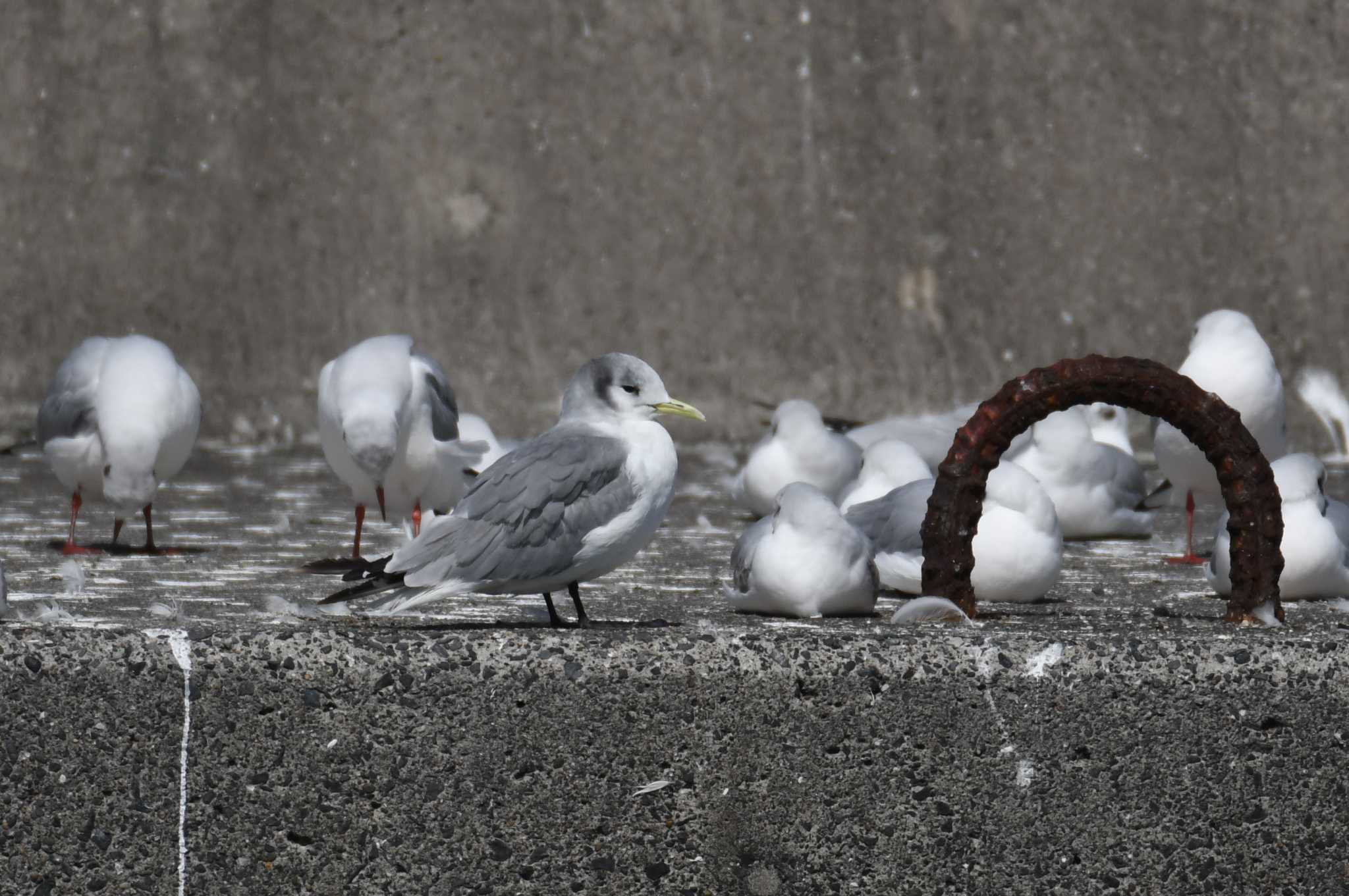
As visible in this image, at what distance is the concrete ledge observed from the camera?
2.88 metres

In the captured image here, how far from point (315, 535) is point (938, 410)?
4.98m

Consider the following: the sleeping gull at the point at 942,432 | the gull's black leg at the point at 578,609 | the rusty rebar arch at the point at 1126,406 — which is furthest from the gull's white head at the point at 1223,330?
the gull's black leg at the point at 578,609

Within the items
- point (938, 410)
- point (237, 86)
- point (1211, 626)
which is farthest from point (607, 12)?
point (1211, 626)

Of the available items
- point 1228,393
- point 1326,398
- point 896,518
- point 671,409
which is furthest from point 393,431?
point 1326,398

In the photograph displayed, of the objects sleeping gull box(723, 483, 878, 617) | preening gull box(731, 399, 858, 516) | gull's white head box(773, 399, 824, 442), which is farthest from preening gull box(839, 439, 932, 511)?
sleeping gull box(723, 483, 878, 617)

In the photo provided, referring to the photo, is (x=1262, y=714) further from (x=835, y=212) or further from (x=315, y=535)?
(x=835, y=212)

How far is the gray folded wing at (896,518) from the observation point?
3.98m

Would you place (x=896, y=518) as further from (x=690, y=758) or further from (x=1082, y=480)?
(x=1082, y=480)

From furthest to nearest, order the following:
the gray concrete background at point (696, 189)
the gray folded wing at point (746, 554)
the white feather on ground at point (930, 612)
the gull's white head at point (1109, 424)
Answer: the gray concrete background at point (696, 189)
the gull's white head at point (1109, 424)
the gray folded wing at point (746, 554)
the white feather on ground at point (930, 612)

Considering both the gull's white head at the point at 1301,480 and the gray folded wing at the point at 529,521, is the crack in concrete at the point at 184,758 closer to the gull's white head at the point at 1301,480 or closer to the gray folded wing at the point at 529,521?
the gray folded wing at the point at 529,521

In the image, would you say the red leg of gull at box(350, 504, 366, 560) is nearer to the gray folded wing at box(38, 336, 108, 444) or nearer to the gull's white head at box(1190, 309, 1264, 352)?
the gray folded wing at box(38, 336, 108, 444)

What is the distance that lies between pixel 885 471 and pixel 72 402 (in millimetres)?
2488

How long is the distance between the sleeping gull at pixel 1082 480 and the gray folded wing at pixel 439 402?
75.6 inches

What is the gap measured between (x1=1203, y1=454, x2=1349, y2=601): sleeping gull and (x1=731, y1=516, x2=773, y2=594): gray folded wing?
3.30 feet
